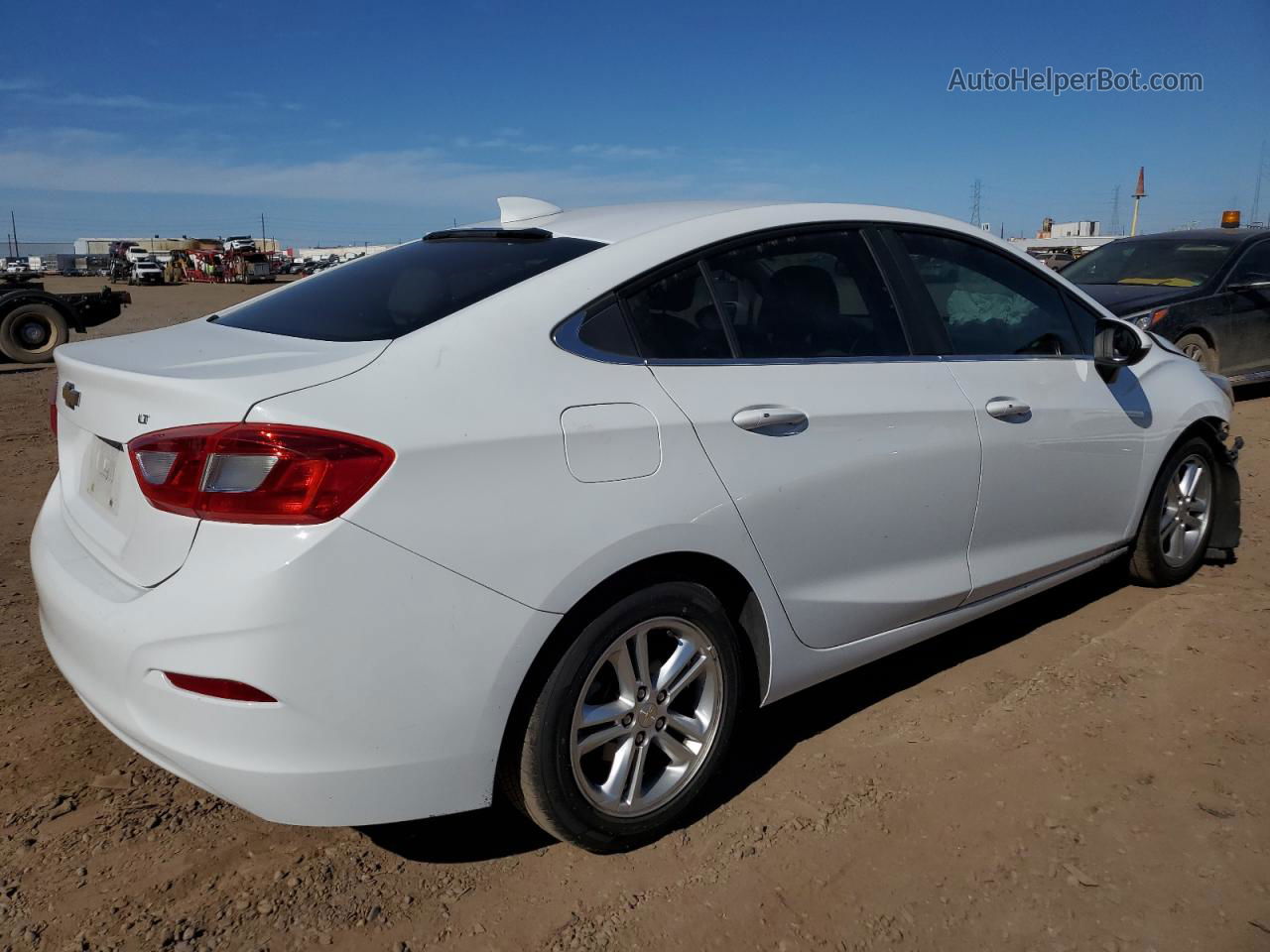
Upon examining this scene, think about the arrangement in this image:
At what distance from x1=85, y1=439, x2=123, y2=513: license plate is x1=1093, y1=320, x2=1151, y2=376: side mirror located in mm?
3274

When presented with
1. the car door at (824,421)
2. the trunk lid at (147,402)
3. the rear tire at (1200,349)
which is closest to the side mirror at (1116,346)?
the car door at (824,421)

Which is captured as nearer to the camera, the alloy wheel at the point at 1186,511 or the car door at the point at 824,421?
the car door at the point at 824,421

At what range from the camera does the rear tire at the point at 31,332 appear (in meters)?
13.0

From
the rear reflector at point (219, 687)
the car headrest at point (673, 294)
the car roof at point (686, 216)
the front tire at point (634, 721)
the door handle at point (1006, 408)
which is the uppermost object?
the car roof at point (686, 216)

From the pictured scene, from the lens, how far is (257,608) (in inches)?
79.3

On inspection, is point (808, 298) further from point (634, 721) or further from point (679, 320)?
point (634, 721)

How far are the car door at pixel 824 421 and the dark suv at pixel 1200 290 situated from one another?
6.05m

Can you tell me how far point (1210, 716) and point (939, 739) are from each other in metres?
0.94

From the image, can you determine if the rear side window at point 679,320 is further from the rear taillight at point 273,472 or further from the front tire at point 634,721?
the rear taillight at point 273,472

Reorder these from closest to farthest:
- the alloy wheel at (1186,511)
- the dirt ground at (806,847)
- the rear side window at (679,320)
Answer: the dirt ground at (806,847), the rear side window at (679,320), the alloy wheel at (1186,511)

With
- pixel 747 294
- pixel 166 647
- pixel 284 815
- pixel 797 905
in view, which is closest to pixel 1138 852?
pixel 797 905

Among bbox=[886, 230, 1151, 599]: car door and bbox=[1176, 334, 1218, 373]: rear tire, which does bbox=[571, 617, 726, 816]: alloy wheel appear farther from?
bbox=[1176, 334, 1218, 373]: rear tire

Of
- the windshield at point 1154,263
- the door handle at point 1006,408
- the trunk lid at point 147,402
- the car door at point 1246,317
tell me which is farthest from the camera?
the windshield at point 1154,263

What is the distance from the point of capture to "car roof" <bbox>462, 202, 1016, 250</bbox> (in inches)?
115
